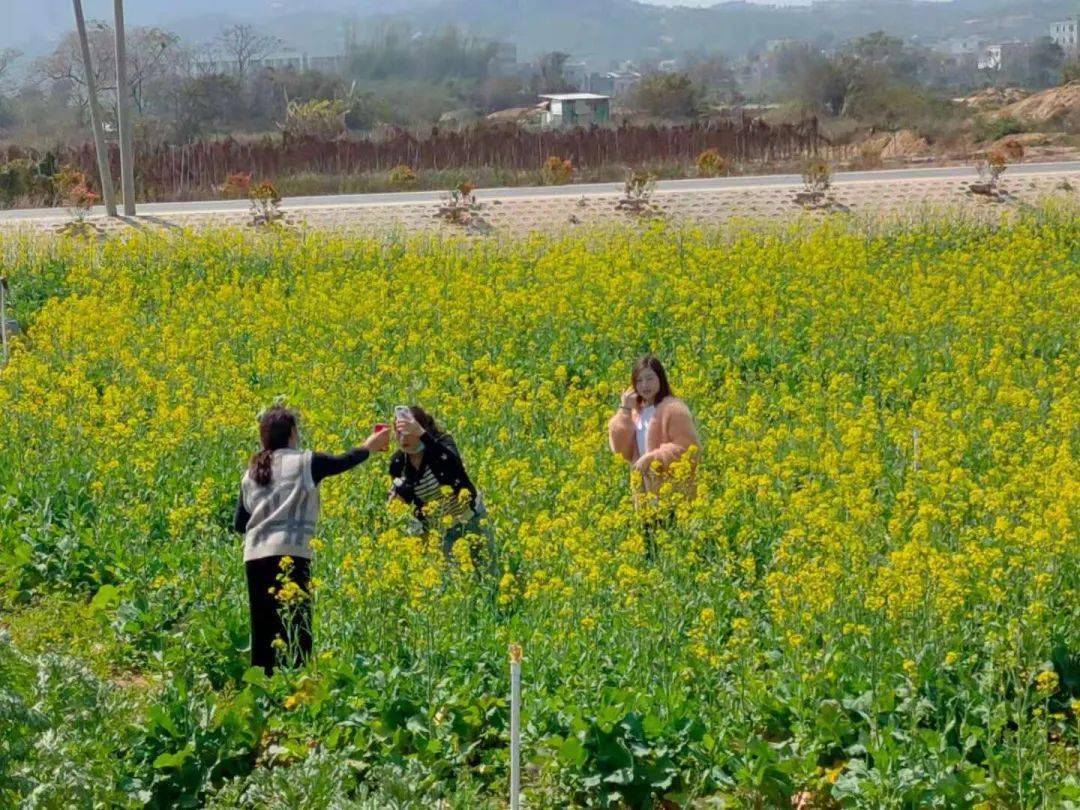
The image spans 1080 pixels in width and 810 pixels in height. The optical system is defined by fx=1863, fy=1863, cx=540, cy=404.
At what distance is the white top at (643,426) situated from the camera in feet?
35.4

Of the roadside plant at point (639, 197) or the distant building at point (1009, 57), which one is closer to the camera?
the roadside plant at point (639, 197)

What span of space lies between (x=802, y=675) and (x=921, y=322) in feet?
29.7

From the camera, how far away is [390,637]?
880cm

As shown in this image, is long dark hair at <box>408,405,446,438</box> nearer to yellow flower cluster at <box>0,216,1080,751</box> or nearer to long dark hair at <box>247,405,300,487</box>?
yellow flower cluster at <box>0,216,1080,751</box>

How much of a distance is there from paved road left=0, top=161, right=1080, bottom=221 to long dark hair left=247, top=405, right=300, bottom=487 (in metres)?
19.9

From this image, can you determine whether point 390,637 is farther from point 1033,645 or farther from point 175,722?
point 1033,645

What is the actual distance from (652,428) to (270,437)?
8.46 feet

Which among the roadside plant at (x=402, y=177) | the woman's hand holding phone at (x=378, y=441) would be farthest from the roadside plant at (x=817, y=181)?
the woman's hand holding phone at (x=378, y=441)

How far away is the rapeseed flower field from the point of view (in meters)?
7.46

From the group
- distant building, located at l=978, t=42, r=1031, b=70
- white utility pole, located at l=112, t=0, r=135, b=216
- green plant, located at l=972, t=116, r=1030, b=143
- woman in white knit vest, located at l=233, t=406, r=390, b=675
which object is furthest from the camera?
distant building, located at l=978, t=42, r=1031, b=70

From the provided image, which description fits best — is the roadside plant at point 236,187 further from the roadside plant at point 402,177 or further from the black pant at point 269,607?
the black pant at point 269,607

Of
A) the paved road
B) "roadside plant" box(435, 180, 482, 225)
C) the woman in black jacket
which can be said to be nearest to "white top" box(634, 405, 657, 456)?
the woman in black jacket

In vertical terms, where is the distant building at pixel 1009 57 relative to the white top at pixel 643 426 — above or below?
above

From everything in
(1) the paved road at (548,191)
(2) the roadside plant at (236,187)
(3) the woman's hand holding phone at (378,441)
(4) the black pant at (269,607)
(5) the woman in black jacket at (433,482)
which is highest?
(2) the roadside plant at (236,187)
